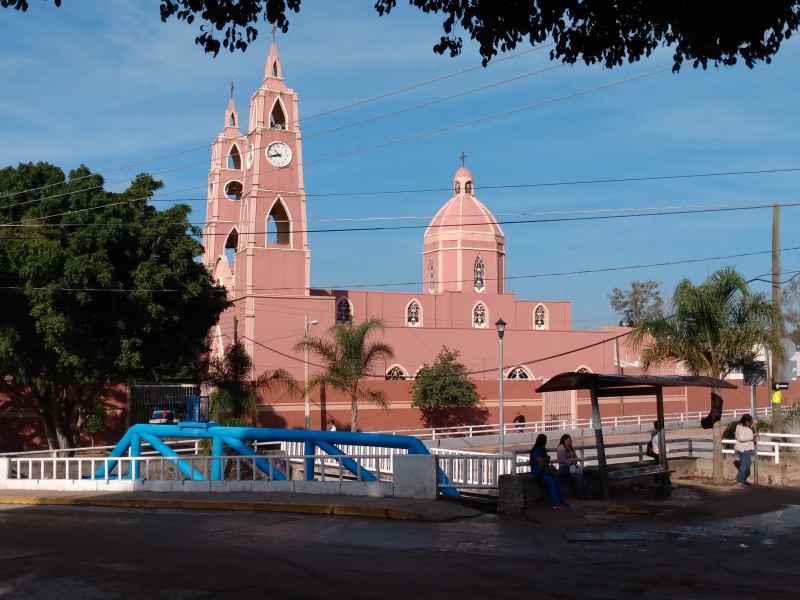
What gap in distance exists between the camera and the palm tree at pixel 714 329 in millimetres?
19094

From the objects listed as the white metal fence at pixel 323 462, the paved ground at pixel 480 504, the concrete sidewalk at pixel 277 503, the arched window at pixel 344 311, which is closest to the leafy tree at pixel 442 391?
the arched window at pixel 344 311

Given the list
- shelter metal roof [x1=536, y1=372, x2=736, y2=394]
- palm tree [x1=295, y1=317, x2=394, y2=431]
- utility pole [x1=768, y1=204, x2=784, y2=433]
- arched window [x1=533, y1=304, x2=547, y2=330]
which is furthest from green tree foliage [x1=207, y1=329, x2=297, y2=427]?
arched window [x1=533, y1=304, x2=547, y2=330]

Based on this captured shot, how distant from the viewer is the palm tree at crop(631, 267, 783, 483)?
62.6 ft

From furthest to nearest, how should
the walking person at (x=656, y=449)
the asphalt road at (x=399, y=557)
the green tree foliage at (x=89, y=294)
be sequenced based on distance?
the green tree foliage at (x=89, y=294) → the walking person at (x=656, y=449) → the asphalt road at (x=399, y=557)

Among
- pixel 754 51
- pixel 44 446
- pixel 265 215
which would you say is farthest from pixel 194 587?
pixel 265 215

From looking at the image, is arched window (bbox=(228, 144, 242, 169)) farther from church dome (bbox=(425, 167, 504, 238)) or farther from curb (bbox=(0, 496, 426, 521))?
curb (bbox=(0, 496, 426, 521))

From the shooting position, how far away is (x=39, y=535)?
40.9 ft

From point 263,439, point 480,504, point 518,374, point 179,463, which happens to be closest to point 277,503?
point 480,504

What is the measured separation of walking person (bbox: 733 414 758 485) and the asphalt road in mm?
3448

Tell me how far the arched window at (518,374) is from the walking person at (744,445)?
39.6 m

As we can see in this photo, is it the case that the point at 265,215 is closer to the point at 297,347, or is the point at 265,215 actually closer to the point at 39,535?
the point at 297,347

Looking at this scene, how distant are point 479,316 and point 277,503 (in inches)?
1829

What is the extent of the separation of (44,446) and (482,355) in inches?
1142

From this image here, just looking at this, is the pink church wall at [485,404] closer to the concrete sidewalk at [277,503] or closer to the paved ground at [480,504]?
the concrete sidewalk at [277,503]
